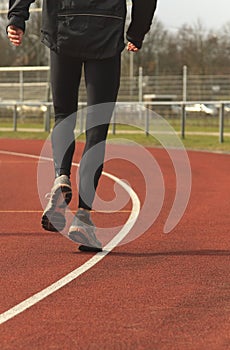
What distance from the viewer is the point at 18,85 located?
141ft

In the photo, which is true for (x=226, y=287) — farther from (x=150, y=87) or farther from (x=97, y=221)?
(x=150, y=87)

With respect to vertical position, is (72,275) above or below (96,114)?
below

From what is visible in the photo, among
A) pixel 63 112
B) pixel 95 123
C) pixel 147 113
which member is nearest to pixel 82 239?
pixel 95 123

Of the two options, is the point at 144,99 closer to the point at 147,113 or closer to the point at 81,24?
the point at 147,113

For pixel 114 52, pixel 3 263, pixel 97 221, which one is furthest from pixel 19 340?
pixel 97 221

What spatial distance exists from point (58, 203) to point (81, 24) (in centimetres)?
109

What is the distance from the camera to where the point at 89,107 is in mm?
6191

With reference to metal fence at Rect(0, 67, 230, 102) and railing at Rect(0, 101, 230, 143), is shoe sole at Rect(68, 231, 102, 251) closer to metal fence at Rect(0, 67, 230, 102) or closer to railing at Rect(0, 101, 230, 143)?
railing at Rect(0, 101, 230, 143)

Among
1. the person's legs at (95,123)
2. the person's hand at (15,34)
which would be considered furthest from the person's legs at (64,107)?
the person's hand at (15,34)

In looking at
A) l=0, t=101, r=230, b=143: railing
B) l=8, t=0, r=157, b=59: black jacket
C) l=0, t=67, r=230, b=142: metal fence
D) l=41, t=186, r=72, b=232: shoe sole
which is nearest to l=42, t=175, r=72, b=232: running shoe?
l=41, t=186, r=72, b=232: shoe sole

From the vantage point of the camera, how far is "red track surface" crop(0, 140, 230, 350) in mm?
3799

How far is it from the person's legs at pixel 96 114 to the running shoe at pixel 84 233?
0.24 ft

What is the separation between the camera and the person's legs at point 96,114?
241 inches

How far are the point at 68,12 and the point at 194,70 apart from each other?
2041 inches
